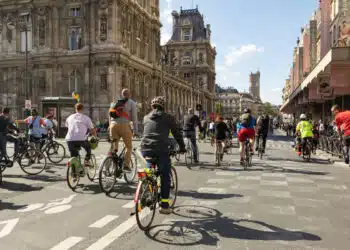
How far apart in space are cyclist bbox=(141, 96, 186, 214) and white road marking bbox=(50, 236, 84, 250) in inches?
53.9

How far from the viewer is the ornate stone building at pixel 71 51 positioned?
38.6 meters

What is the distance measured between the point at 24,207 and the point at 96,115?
109ft

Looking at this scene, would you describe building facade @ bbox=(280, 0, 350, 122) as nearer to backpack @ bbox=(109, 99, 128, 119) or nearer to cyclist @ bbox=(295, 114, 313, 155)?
cyclist @ bbox=(295, 114, 313, 155)

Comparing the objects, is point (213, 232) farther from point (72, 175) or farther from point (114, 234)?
point (72, 175)

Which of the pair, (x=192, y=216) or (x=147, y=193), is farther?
(x=192, y=216)

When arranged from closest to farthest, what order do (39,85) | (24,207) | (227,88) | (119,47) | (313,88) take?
(24,207)
(313,88)
(119,47)
(39,85)
(227,88)

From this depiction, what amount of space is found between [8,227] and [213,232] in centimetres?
299

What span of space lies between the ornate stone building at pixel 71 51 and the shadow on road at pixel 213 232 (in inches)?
1322

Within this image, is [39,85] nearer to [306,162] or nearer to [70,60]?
[70,60]

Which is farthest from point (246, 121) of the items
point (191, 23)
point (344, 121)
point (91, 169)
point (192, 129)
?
point (191, 23)

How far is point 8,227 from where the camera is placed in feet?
17.6

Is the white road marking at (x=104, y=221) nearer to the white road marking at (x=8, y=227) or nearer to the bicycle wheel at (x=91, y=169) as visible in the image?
the white road marking at (x=8, y=227)

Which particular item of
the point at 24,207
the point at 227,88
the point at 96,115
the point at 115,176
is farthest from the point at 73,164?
the point at 227,88

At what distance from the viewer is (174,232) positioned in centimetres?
512
